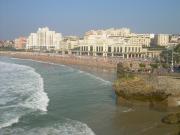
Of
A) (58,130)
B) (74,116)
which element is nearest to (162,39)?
(74,116)

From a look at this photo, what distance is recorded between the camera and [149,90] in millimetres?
21766

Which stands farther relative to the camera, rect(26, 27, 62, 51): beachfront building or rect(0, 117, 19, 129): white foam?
rect(26, 27, 62, 51): beachfront building

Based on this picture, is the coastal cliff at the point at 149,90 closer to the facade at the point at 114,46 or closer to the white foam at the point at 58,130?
the white foam at the point at 58,130

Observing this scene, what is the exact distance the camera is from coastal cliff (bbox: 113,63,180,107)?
21234 millimetres

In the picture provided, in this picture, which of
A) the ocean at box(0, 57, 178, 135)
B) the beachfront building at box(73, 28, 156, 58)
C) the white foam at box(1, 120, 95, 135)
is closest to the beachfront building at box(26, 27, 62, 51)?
the beachfront building at box(73, 28, 156, 58)

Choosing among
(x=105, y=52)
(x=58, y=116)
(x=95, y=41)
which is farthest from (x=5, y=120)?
(x=95, y=41)

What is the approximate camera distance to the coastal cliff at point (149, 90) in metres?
21.2

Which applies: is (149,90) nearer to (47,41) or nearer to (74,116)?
(74,116)

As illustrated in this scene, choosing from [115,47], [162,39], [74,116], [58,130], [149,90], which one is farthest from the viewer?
[162,39]

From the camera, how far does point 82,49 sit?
14675cm

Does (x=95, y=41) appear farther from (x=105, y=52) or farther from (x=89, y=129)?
(x=89, y=129)

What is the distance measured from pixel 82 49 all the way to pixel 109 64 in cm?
7639

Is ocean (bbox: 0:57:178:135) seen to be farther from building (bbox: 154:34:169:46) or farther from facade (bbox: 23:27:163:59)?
building (bbox: 154:34:169:46)

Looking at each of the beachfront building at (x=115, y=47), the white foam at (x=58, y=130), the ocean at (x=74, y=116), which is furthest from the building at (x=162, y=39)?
the white foam at (x=58, y=130)
